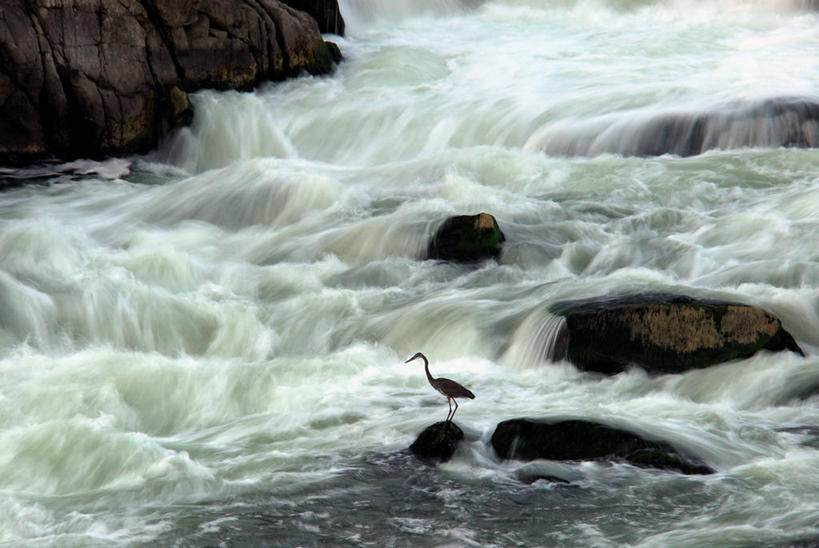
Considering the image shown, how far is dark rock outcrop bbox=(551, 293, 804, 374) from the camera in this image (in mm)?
7332

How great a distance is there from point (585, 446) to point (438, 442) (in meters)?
0.85

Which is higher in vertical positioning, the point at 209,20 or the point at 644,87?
the point at 209,20

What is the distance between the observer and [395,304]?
30.0 feet

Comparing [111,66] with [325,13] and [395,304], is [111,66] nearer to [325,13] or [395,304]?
[325,13]

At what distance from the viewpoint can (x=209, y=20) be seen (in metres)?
14.2

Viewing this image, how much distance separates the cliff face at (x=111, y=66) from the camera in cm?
1272

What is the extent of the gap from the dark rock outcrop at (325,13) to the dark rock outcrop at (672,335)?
34.9 feet

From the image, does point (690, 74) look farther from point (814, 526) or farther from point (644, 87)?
point (814, 526)

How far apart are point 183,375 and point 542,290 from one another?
3126 millimetres

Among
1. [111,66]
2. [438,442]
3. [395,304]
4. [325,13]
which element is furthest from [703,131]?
[438,442]

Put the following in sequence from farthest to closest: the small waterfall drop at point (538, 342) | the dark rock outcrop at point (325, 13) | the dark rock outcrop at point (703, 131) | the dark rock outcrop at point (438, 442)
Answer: the dark rock outcrop at point (325, 13) < the dark rock outcrop at point (703, 131) < the small waterfall drop at point (538, 342) < the dark rock outcrop at point (438, 442)

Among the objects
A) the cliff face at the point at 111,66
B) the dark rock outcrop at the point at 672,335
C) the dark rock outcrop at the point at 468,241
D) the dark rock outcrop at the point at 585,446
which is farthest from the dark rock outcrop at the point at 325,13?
the dark rock outcrop at the point at 585,446

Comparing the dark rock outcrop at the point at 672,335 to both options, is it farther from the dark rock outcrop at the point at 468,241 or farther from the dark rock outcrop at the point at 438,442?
the dark rock outcrop at the point at 468,241

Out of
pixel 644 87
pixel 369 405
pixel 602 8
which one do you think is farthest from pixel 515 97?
pixel 369 405
